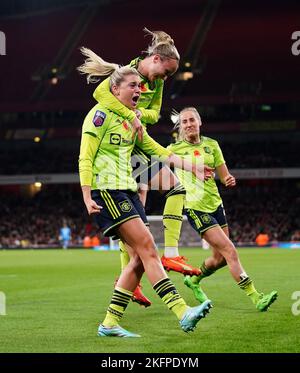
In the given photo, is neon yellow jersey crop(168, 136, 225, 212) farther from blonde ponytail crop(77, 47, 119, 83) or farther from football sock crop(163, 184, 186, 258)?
blonde ponytail crop(77, 47, 119, 83)

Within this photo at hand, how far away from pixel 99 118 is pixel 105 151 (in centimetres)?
26

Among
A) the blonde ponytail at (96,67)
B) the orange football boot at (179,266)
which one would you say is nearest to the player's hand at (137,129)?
the blonde ponytail at (96,67)

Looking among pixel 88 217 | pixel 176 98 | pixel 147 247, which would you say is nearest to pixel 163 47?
pixel 147 247

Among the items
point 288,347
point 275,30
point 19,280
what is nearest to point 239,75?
point 275,30

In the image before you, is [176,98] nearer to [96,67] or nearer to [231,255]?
[231,255]

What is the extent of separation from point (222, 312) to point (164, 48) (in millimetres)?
2741

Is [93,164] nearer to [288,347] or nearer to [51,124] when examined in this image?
[288,347]

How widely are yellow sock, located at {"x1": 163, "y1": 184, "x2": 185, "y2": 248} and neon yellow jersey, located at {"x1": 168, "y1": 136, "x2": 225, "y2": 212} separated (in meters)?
0.18

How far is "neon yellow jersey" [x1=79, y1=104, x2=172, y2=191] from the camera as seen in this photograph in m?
5.86

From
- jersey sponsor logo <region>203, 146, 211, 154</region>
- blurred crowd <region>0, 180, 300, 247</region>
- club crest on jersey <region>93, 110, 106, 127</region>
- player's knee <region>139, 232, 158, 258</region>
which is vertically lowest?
blurred crowd <region>0, 180, 300, 247</region>

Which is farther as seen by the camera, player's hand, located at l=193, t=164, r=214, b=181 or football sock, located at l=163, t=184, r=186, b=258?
football sock, located at l=163, t=184, r=186, b=258

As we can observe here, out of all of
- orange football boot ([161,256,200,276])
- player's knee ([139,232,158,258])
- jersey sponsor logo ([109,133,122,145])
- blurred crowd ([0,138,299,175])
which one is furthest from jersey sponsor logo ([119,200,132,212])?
blurred crowd ([0,138,299,175])

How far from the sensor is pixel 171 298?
5.62 m
